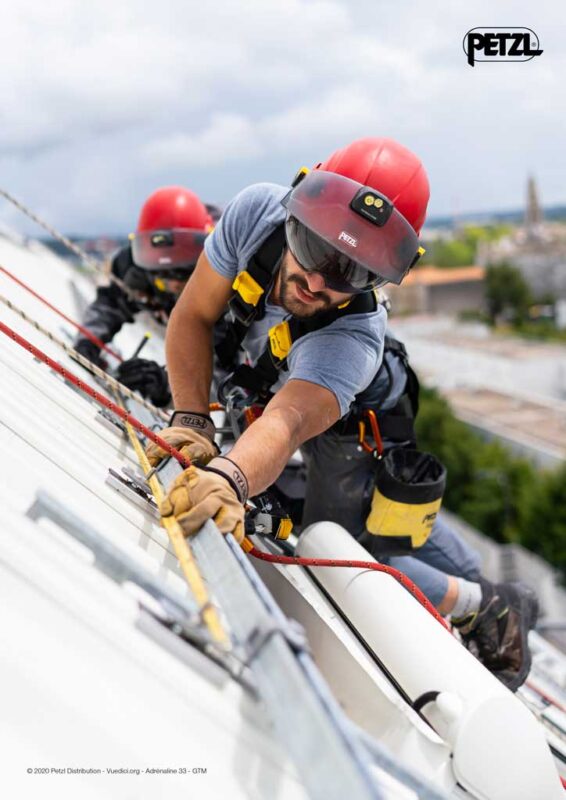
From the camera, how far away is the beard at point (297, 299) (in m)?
3.15

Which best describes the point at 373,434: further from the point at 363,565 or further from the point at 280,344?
the point at 363,565

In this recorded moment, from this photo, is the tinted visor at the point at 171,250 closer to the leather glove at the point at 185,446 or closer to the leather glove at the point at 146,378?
the leather glove at the point at 146,378

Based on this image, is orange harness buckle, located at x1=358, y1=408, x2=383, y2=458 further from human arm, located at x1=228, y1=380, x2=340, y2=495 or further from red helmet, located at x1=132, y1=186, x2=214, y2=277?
red helmet, located at x1=132, y1=186, x2=214, y2=277

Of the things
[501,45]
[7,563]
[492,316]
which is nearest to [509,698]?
[7,563]

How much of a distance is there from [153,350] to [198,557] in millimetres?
4850

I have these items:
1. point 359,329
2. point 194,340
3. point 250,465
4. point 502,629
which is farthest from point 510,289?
point 250,465

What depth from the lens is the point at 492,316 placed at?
87875 mm

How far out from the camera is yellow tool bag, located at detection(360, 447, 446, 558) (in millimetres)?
3816

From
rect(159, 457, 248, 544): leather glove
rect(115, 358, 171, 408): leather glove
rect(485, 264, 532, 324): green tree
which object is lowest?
rect(485, 264, 532, 324): green tree

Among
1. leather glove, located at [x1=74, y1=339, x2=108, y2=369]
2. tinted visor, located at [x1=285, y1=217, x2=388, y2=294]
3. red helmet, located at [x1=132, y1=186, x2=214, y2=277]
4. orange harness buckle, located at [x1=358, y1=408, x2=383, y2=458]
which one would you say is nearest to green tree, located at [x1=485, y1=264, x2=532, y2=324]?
red helmet, located at [x1=132, y1=186, x2=214, y2=277]

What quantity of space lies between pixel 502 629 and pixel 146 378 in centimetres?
282

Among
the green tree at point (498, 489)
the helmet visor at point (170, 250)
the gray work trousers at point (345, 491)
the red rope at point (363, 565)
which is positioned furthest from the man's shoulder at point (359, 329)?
the green tree at point (498, 489)

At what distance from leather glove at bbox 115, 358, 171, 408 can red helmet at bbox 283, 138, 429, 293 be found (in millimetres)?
2337

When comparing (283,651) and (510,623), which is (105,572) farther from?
(510,623)
